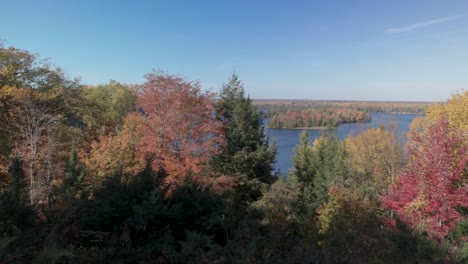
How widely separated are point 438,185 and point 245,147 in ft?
28.4

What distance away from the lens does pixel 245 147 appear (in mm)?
15906

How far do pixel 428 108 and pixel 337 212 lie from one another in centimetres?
1199

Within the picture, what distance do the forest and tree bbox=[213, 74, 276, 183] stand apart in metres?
0.07

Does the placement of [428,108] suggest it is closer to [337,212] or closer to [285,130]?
[337,212]

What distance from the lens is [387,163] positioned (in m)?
28.7


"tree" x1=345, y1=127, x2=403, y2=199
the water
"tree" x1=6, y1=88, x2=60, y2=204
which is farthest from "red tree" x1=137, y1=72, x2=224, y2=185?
"tree" x1=345, y1=127, x2=403, y2=199

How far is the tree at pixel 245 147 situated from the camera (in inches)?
623

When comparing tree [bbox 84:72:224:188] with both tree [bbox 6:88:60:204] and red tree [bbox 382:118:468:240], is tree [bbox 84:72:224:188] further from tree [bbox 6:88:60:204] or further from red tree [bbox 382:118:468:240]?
red tree [bbox 382:118:468:240]

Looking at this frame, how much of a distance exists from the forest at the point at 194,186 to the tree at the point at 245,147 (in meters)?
0.07

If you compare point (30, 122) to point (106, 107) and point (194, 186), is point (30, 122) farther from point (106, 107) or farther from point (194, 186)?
point (106, 107)

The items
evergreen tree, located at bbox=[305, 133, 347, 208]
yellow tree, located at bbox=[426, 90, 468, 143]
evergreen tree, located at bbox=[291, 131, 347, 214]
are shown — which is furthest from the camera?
evergreen tree, located at bbox=[291, 131, 347, 214]

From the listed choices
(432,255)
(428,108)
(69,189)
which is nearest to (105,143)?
(69,189)

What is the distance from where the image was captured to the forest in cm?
530

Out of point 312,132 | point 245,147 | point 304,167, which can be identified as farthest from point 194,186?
point 312,132
